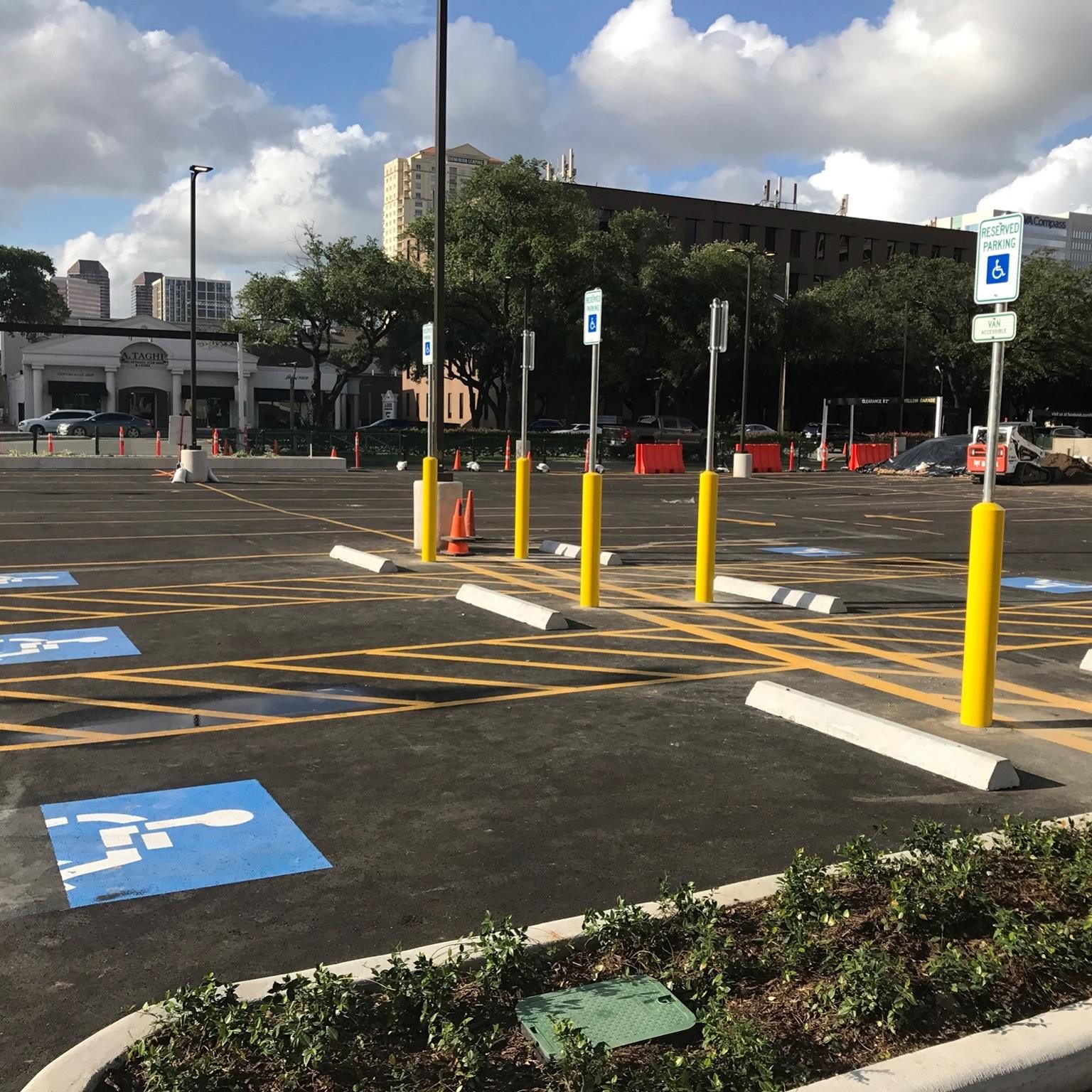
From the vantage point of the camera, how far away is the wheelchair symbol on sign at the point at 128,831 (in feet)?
16.3

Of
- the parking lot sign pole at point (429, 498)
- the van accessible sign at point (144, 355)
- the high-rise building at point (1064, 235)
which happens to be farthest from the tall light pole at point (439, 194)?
the high-rise building at point (1064, 235)

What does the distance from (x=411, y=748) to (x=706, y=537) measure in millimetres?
5412

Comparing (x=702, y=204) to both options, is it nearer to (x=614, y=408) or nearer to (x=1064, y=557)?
(x=614, y=408)

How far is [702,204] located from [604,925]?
8569 centimetres

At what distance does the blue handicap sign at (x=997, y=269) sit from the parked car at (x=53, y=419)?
195 ft

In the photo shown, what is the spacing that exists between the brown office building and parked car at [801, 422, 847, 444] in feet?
50.5

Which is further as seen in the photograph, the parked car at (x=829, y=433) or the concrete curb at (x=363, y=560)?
the parked car at (x=829, y=433)

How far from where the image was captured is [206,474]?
3192cm

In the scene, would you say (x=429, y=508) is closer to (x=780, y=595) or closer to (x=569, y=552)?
(x=569, y=552)

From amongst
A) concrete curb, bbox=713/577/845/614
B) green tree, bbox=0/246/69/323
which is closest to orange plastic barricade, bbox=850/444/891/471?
concrete curb, bbox=713/577/845/614

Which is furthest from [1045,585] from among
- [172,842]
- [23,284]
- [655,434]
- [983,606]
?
[23,284]

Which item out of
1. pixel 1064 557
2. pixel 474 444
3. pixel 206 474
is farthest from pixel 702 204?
pixel 1064 557

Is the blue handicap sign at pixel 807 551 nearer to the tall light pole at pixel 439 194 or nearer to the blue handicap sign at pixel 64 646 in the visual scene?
the tall light pole at pixel 439 194

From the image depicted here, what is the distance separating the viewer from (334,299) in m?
50.9
